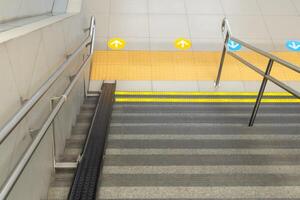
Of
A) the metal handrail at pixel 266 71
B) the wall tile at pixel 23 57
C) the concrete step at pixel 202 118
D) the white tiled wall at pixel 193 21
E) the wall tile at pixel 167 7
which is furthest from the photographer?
the wall tile at pixel 167 7

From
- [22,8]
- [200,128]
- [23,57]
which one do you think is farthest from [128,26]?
[23,57]

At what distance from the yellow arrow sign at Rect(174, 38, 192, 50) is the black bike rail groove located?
2.26 metres

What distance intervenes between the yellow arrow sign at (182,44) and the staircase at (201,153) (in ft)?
6.07

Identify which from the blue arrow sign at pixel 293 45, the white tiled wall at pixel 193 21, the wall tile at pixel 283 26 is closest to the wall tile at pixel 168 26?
the white tiled wall at pixel 193 21

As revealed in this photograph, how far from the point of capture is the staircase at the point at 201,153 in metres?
2.10

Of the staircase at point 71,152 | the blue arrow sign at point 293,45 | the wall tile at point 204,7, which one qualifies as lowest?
the staircase at point 71,152

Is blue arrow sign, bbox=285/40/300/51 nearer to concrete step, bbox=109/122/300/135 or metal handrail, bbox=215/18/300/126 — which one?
metal handrail, bbox=215/18/300/126

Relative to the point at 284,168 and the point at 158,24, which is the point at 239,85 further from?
the point at 284,168

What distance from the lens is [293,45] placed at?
17.7 feet

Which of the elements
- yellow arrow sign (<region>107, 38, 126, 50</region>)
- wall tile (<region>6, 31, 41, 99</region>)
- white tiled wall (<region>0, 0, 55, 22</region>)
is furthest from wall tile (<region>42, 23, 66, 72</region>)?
yellow arrow sign (<region>107, 38, 126, 50</region>)

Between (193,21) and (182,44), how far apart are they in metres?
0.69

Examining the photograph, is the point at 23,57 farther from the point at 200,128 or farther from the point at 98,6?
the point at 98,6

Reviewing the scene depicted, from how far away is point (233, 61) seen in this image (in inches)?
202

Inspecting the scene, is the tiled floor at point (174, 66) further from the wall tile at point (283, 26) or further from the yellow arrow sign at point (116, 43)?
the wall tile at point (283, 26)
